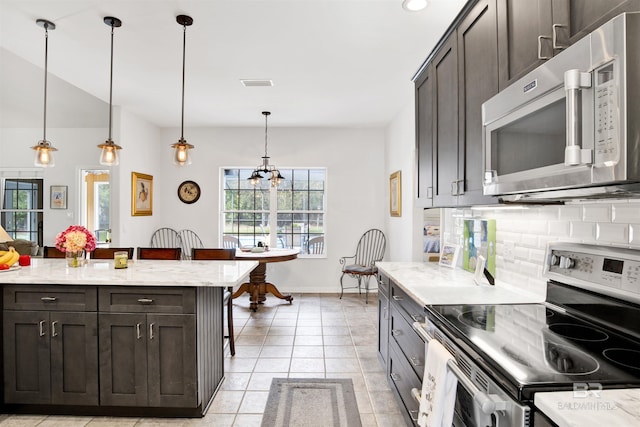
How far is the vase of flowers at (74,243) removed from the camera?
2.66 m

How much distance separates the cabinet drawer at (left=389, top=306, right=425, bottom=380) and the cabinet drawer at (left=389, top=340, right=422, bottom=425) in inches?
2.0

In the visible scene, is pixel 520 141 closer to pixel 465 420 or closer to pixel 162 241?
pixel 465 420

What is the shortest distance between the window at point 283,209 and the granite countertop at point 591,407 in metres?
5.25

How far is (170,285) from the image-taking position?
7.22ft

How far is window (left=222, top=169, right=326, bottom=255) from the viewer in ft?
20.0

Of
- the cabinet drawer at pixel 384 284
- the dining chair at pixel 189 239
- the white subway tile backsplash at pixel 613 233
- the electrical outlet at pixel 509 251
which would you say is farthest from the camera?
the dining chair at pixel 189 239

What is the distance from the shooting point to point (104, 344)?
2271 millimetres

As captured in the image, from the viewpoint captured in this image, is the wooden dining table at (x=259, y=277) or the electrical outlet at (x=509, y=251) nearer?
the electrical outlet at (x=509, y=251)

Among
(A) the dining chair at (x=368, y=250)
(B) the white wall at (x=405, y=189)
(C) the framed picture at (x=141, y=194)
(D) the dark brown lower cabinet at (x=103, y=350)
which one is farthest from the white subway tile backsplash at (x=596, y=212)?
(C) the framed picture at (x=141, y=194)

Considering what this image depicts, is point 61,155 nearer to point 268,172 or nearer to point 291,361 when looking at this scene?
point 268,172

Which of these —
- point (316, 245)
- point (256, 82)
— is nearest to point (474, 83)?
point (256, 82)

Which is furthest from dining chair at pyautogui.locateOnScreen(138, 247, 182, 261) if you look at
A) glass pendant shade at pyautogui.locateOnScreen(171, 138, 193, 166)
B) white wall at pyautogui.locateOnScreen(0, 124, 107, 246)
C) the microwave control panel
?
white wall at pyautogui.locateOnScreen(0, 124, 107, 246)

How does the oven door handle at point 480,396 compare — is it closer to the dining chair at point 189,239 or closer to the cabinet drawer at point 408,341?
the cabinet drawer at point 408,341

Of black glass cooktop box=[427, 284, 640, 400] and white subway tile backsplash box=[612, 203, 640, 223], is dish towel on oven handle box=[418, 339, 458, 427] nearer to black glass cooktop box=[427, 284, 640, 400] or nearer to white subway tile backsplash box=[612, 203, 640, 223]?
black glass cooktop box=[427, 284, 640, 400]
